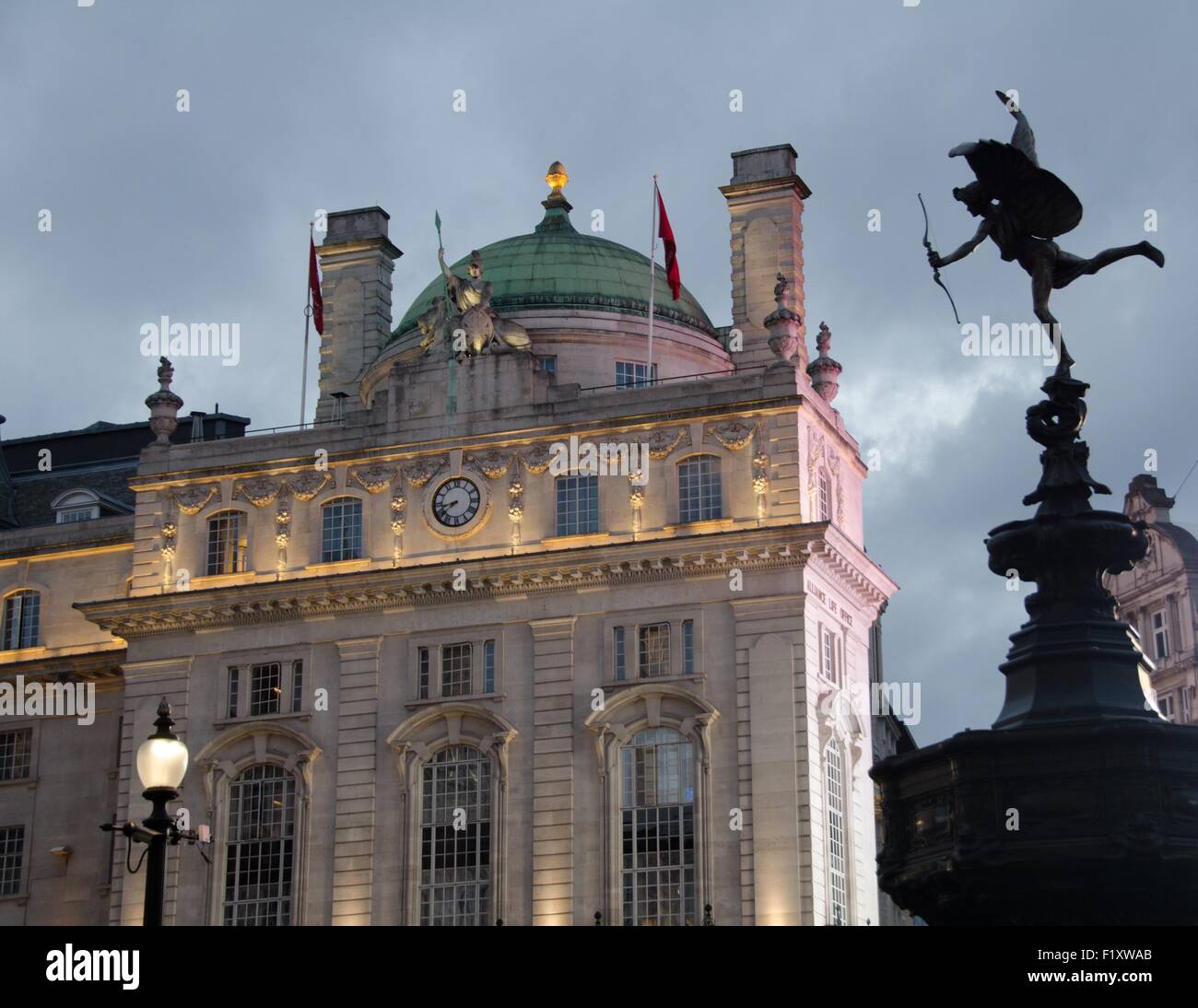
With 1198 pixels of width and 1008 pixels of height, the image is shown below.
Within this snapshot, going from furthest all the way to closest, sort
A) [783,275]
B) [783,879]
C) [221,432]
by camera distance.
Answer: [221,432], [783,275], [783,879]

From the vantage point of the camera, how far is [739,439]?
65.6 metres

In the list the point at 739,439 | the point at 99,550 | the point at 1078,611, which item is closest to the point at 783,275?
the point at 739,439

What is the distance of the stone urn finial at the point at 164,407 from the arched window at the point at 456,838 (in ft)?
49.9

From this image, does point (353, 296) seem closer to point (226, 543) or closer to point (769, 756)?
point (226, 543)

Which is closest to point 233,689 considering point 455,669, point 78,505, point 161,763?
point 455,669

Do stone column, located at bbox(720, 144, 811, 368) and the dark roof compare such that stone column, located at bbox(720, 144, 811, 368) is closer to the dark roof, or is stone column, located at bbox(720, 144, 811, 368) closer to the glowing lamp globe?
the dark roof

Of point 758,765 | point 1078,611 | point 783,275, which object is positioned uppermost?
point 783,275

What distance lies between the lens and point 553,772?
64.2 meters

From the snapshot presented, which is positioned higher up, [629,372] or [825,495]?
[629,372]

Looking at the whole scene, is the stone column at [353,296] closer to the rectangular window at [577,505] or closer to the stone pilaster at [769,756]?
the rectangular window at [577,505]

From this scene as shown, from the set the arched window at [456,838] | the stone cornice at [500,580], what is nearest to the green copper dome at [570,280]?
the stone cornice at [500,580]

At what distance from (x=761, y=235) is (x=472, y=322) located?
10.2 meters
